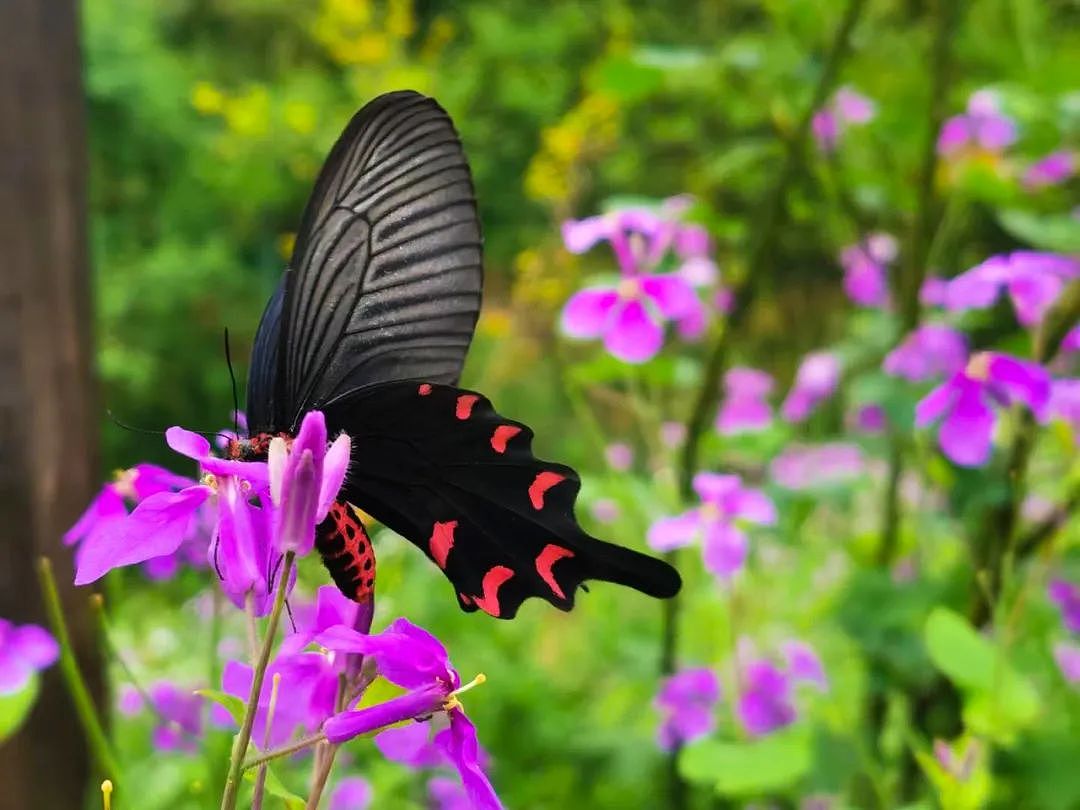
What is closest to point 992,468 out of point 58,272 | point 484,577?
point 484,577

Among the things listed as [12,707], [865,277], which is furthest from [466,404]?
[865,277]

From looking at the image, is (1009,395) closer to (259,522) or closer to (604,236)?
(604,236)

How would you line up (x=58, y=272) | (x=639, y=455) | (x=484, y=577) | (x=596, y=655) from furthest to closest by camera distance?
(x=639, y=455), (x=596, y=655), (x=58, y=272), (x=484, y=577)

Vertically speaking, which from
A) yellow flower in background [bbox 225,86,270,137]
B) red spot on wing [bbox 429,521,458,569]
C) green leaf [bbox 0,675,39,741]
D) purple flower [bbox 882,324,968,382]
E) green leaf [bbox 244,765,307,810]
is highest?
red spot on wing [bbox 429,521,458,569]

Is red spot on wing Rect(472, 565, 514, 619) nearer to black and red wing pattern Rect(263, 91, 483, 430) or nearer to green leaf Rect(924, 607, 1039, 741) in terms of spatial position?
black and red wing pattern Rect(263, 91, 483, 430)

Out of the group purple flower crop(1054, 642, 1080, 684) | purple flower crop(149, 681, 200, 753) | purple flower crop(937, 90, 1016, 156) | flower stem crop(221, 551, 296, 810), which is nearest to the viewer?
flower stem crop(221, 551, 296, 810)

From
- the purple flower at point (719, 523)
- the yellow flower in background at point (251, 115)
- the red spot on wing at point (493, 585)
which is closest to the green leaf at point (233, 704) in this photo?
the red spot on wing at point (493, 585)

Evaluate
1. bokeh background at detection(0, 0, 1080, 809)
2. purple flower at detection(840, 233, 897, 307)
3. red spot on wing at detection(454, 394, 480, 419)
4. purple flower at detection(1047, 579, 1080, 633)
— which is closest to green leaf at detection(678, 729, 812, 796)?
bokeh background at detection(0, 0, 1080, 809)
